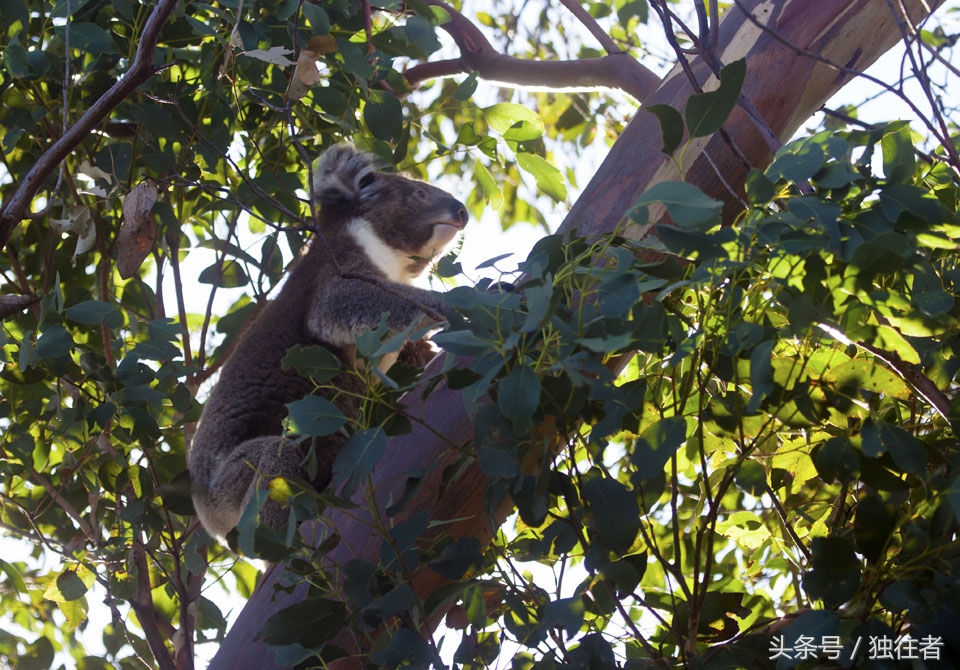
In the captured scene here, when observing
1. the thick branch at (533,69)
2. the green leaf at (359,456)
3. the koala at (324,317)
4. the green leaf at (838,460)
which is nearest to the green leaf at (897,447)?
the green leaf at (838,460)

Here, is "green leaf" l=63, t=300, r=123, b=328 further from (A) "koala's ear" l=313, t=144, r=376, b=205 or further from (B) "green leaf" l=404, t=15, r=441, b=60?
(A) "koala's ear" l=313, t=144, r=376, b=205

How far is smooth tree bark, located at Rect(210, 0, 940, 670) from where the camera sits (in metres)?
2.13

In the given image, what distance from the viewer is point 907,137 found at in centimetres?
164

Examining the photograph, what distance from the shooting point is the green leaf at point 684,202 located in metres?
1.27

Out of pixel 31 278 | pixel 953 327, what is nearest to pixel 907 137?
pixel 953 327

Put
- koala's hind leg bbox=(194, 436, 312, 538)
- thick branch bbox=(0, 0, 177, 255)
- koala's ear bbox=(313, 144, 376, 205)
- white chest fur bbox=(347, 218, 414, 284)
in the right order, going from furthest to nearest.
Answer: white chest fur bbox=(347, 218, 414, 284), koala's ear bbox=(313, 144, 376, 205), koala's hind leg bbox=(194, 436, 312, 538), thick branch bbox=(0, 0, 177, 255)

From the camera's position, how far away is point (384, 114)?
2.45 m

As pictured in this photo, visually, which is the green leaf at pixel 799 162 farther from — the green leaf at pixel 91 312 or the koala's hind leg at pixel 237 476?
the koala's hind leg at pixel 237 476

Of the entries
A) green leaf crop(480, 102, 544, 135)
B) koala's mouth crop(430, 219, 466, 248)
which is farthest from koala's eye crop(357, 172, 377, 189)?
green leaf crop(480, 102, 544, 135)

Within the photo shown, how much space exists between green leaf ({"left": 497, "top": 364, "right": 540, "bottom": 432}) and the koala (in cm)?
112

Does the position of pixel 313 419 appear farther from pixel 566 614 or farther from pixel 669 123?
pixel 669 123

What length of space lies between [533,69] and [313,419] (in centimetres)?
220

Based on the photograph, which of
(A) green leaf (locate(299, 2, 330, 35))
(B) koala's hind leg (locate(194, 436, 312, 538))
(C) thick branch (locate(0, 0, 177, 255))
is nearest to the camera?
(C) thick branch (locate(0, 0, 177, 255))

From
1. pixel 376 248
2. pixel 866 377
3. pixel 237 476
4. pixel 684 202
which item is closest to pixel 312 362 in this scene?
pixel 684 202
